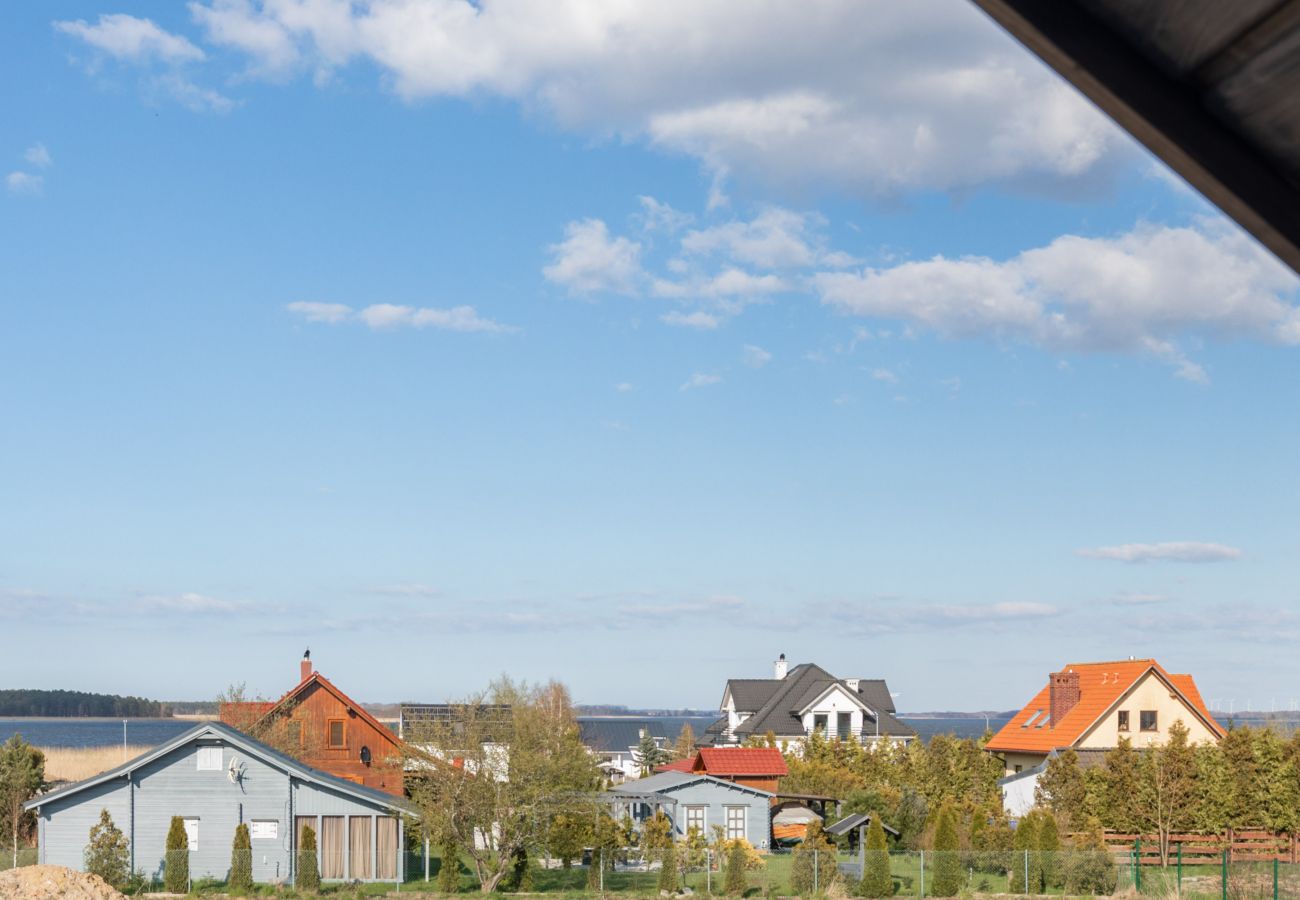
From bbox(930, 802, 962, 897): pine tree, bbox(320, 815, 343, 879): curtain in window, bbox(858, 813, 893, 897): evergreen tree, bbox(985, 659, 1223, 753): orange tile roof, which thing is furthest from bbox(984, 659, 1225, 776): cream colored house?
bbox(320, 815, 343, 879): curtain in window

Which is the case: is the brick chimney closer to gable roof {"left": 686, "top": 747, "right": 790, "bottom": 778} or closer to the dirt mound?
gable roof {"left": 686, "top": 747, "right": 790, "bottom": 778}

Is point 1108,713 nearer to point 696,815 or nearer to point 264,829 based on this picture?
point 696,815

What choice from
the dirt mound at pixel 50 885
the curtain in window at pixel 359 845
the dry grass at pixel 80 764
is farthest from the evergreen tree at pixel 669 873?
the dry grass at pixel 80 764

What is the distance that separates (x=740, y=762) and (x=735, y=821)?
5509 mm

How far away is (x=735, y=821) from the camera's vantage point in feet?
151

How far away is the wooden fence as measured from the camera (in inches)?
1538

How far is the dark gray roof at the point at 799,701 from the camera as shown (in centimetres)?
7381

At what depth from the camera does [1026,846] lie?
3797 centimetres

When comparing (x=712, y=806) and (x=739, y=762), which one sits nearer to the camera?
(x=712, y=806)

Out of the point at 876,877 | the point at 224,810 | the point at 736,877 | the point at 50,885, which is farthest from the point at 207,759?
the point at 876,877

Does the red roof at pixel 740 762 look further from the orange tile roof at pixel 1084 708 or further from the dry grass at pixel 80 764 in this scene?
the dry grass at pixel 80 764

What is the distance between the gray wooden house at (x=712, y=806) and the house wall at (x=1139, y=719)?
1189 centimetres

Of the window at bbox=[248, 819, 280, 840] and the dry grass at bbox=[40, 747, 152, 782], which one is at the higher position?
the window at bbox=[248, 819, 280, 840]

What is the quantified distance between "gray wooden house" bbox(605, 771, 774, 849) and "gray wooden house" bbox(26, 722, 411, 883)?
9.53 m
